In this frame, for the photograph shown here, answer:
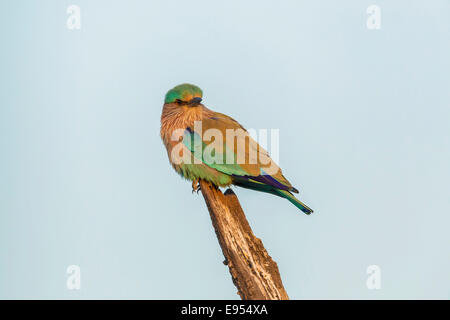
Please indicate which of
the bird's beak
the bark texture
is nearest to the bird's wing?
the bird's beak

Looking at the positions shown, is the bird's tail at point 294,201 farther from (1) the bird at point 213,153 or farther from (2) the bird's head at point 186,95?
(2) the bird's head at point 186,95

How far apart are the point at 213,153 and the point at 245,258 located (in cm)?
167

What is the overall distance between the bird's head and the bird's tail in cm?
137

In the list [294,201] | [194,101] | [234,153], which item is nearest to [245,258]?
[294,201]

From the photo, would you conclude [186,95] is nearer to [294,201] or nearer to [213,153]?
[213,153]

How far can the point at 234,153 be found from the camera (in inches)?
261

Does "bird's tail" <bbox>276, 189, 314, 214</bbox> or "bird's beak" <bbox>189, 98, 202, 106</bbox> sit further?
"bird's beak" <bbox>189, 98, 202, 106</bbox>

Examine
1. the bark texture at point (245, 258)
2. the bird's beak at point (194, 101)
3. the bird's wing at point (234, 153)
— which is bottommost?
the bark texture at point (245, 258)

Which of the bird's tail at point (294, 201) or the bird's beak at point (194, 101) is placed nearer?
the bird's tail at point (294, 201)

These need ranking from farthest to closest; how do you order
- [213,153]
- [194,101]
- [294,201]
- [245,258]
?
[194,101]
[213,153]
[294,201]
[245,258]

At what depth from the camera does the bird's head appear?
6984 millimetres

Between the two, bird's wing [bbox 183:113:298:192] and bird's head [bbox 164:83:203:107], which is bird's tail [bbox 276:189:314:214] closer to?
bird's wing [bbox 183:113:298:192]

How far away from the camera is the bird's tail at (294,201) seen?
635 centimetres

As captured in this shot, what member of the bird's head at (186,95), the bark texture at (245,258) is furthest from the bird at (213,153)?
the bark texture at (245,258)
